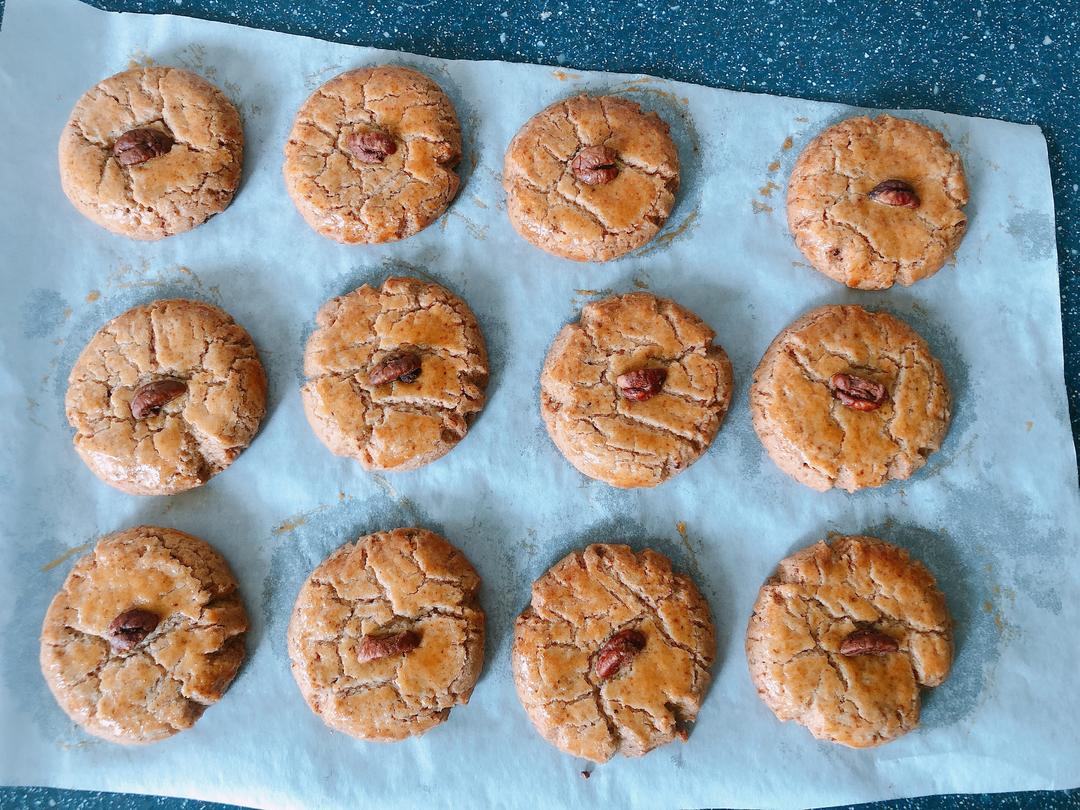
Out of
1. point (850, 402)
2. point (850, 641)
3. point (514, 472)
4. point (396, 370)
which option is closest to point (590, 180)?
point (396, 370)

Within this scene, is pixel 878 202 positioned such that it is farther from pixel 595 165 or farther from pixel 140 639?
pixel 140 639

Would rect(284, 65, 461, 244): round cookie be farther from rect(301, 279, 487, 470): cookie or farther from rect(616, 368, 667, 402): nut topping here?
rect(616, 368, 667, 402): nut topping

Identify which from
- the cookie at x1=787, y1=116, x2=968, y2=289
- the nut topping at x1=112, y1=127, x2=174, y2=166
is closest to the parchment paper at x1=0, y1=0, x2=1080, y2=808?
the cookie at x1=787, y1=116, x2=968, y2=289

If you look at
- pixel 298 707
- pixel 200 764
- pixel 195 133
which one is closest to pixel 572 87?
pixel 195 133

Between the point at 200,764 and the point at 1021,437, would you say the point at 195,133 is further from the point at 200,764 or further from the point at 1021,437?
the point at 1021,437

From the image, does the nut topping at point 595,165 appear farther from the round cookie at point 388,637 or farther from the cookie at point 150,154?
the round cookie at point 388,637
